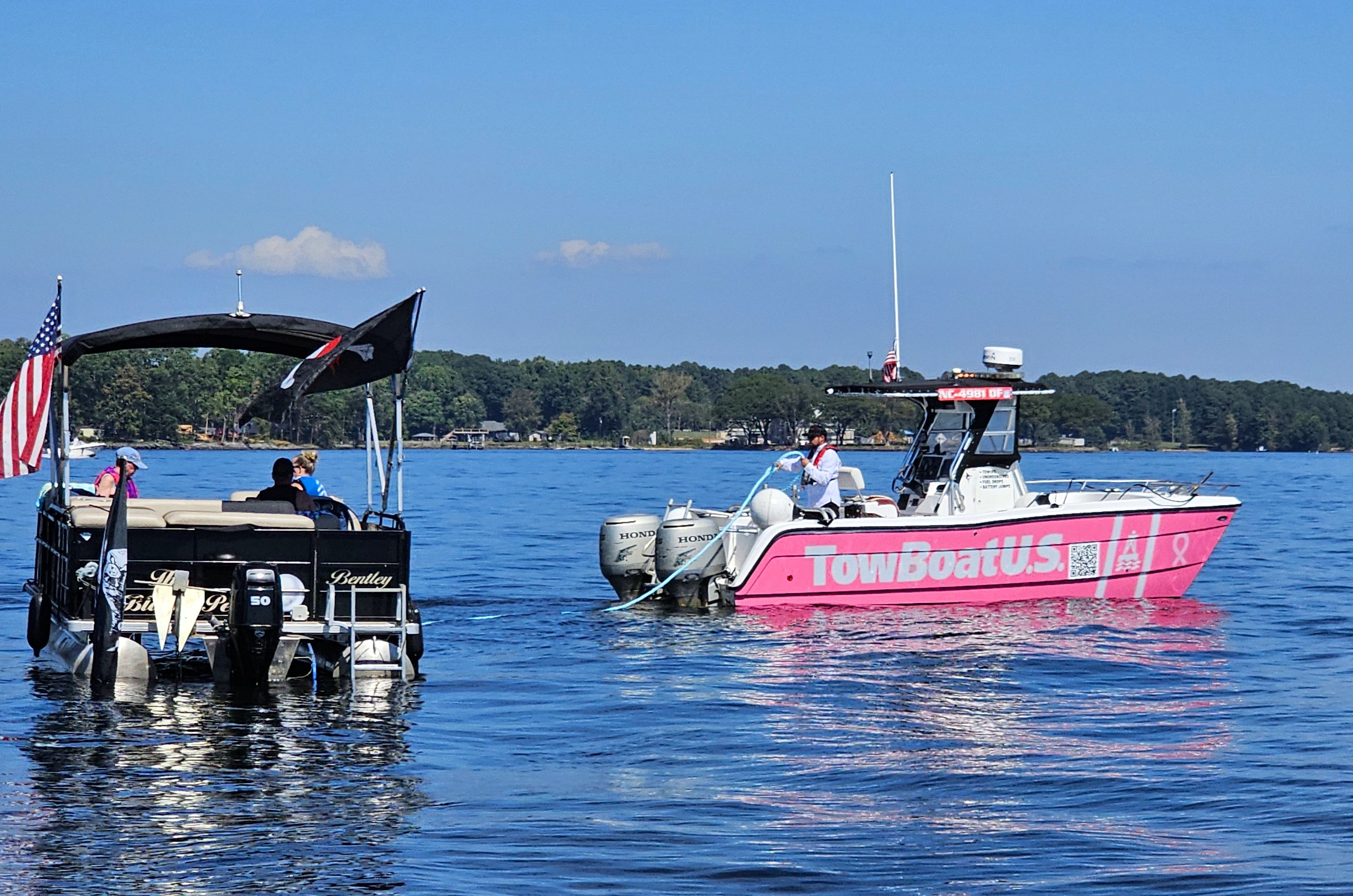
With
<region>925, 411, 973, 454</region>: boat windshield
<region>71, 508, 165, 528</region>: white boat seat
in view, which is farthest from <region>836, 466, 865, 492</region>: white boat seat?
<region>71, 508, 165, 528</region>: white boat seat

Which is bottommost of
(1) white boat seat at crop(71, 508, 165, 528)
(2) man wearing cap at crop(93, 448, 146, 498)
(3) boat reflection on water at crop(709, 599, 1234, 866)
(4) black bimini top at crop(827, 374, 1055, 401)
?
(3) boat reflection on water at crop(709, 599, 1234, 866)

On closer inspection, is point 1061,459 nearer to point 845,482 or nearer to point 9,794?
point 845,482

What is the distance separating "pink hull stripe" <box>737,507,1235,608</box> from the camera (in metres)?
19.9

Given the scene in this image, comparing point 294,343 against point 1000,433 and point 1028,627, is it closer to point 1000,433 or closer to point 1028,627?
point 1028,627

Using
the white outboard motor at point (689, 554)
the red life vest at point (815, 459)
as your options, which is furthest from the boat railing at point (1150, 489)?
the white outboard motor at point (689, 554)

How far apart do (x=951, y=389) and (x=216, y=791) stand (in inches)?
502

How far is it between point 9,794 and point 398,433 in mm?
5316

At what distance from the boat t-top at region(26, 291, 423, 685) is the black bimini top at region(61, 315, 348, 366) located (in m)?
0.14

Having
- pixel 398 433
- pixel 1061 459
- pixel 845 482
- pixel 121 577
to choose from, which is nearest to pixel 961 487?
pixel 845 482

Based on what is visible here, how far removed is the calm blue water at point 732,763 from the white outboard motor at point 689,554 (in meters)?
0.43

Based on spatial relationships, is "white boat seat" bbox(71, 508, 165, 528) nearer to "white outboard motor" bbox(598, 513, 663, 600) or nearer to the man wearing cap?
the man wearing cap

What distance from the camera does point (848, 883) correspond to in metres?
9.09

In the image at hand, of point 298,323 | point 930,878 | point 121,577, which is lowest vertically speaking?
point 930,878

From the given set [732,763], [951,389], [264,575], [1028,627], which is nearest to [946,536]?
[1028,627]
